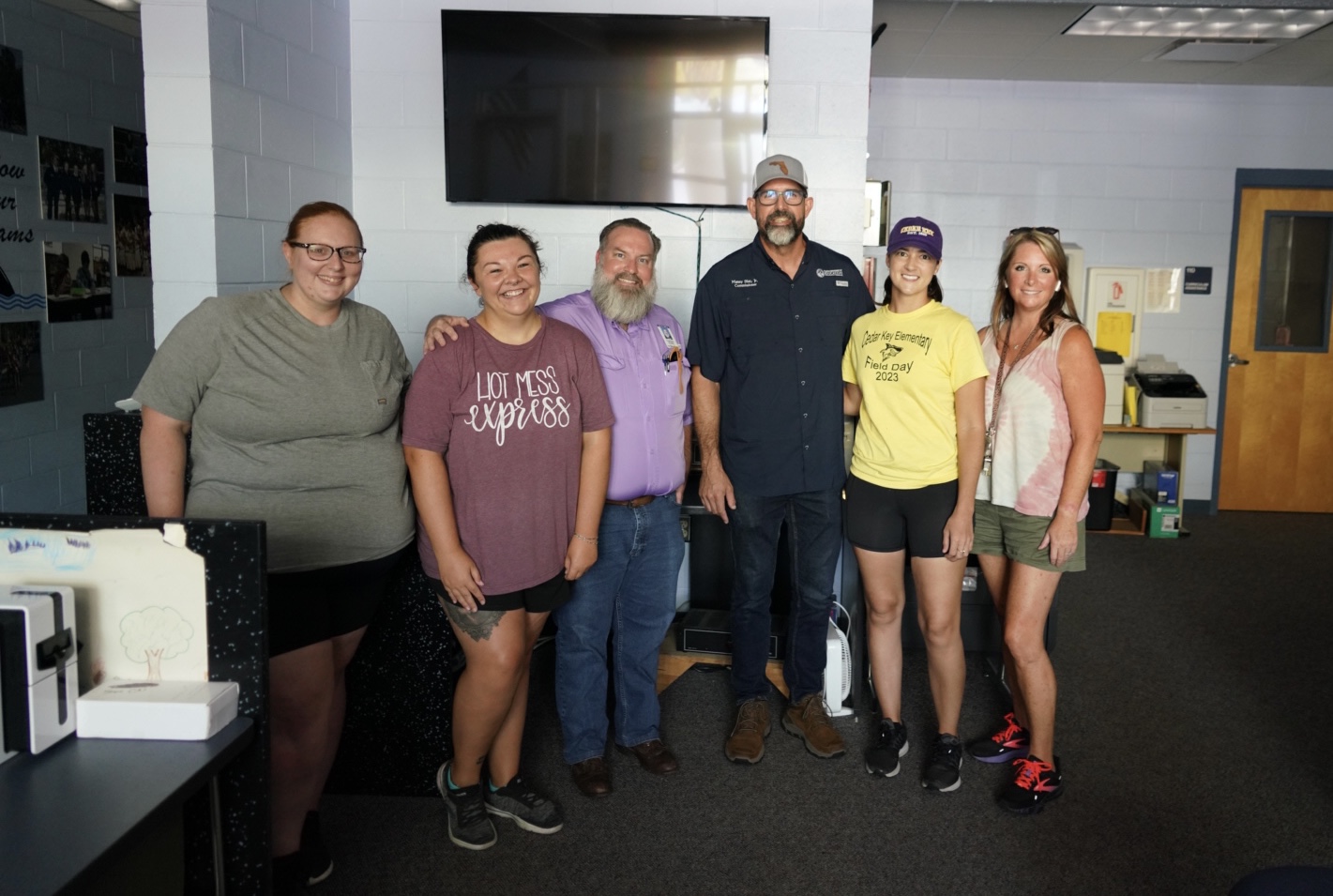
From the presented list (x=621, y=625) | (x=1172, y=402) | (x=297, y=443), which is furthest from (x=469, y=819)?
(x=1172, y=402)

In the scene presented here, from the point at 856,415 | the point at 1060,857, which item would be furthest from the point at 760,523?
the point at 1060,857

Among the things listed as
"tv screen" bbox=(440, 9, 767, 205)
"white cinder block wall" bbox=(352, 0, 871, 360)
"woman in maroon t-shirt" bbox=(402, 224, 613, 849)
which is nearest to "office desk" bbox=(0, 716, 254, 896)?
"woman in maroon t-shirt" bbox=(402, 224, 613, 849)

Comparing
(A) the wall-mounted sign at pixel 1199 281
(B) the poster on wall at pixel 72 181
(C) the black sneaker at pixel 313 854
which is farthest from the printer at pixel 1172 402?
(B) the poster on wall at pixel 72 181

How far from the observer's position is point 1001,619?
2738mm

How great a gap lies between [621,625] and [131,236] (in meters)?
3.71

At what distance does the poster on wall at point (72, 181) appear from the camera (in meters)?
4.32

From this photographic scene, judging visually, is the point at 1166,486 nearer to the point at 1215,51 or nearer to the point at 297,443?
the point at 1215,51

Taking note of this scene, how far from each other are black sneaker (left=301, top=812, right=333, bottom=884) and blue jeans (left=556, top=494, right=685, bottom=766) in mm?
678

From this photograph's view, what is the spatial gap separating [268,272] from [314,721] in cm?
141

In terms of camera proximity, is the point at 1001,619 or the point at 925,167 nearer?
the point at 1001,619

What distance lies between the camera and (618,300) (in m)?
2.56

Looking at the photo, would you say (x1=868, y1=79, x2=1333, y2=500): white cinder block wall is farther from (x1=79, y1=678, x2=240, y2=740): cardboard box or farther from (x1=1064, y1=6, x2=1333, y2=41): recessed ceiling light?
(x1=79, y1=678, x2=240, y2=740): cardboard box

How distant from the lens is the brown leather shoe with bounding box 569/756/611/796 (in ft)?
8.79

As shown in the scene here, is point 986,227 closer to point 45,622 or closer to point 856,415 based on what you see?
point 856,415
